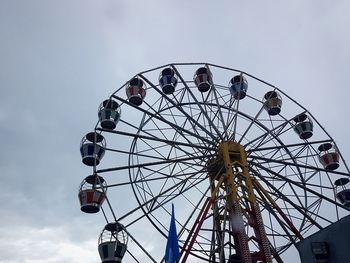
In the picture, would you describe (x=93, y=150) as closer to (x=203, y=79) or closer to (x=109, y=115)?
(x=109, y=115)

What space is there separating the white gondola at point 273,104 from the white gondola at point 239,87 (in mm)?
1246

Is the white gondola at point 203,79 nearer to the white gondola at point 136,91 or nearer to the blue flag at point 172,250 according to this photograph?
the white gondola at point 136,91

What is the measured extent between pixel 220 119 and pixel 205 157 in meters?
2.00

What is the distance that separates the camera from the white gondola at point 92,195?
15.8 metres

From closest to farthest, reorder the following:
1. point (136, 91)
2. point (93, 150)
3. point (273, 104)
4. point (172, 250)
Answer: point (172, 250)
point (93, 150)
point (136, 91)
point (273, 104)

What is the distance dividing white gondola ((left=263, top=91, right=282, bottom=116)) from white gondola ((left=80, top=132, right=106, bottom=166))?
8396 millimetres

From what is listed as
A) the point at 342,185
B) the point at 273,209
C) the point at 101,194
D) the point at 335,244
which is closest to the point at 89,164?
the point at 101,194

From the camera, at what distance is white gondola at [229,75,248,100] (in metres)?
20.1

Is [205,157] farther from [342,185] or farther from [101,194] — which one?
[342,185]

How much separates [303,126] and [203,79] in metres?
5.34

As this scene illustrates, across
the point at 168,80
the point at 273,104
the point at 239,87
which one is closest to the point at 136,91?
the point at 168,80

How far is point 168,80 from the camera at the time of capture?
1920 centimetres

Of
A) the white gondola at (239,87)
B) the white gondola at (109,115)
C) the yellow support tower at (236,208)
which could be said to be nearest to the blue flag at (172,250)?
the yellow support tower at (236,208)

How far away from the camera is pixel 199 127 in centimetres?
1720
